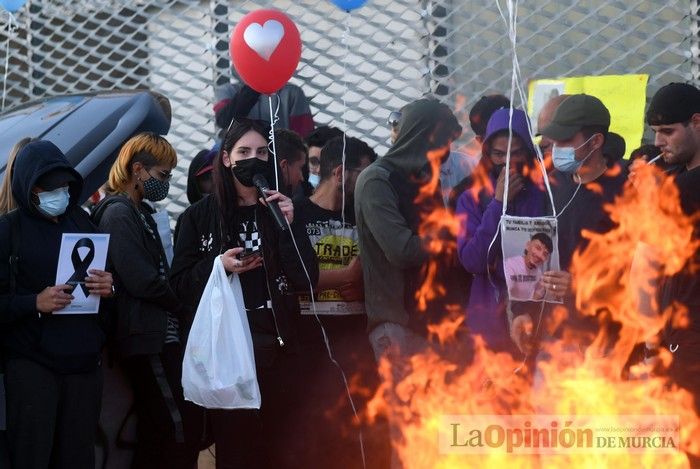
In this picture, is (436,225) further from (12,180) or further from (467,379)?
(12,180)

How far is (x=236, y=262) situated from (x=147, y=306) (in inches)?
23.2

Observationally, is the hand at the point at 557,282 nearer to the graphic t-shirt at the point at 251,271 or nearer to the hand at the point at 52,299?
the graphic t-shirt at the point at 251,271

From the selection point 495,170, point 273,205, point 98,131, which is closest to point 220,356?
point 273,205

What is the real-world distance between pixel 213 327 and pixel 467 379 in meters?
1.20

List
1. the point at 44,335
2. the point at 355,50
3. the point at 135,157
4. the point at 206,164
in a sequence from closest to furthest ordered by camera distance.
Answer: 1. the point at 44,335
2. the point at 135,157
3. the point at 206,164
4. the point at 355,50

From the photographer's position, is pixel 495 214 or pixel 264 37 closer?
pixel 495 214

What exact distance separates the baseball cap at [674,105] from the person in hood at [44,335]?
8.09 feet

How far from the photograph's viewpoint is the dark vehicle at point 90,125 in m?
6.11

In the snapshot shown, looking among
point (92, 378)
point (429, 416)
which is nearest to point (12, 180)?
point (92, 378)

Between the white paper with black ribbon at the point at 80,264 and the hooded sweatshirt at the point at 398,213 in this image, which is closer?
the white paper with black ribbon at the point at 80,264

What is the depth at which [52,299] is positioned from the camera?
17.6 feet

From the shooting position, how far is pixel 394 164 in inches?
239

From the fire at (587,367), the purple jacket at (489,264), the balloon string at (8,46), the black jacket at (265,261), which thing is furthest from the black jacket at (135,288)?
the balloon string at (8,46)

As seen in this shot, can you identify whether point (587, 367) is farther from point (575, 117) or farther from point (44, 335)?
point (44, 335)
